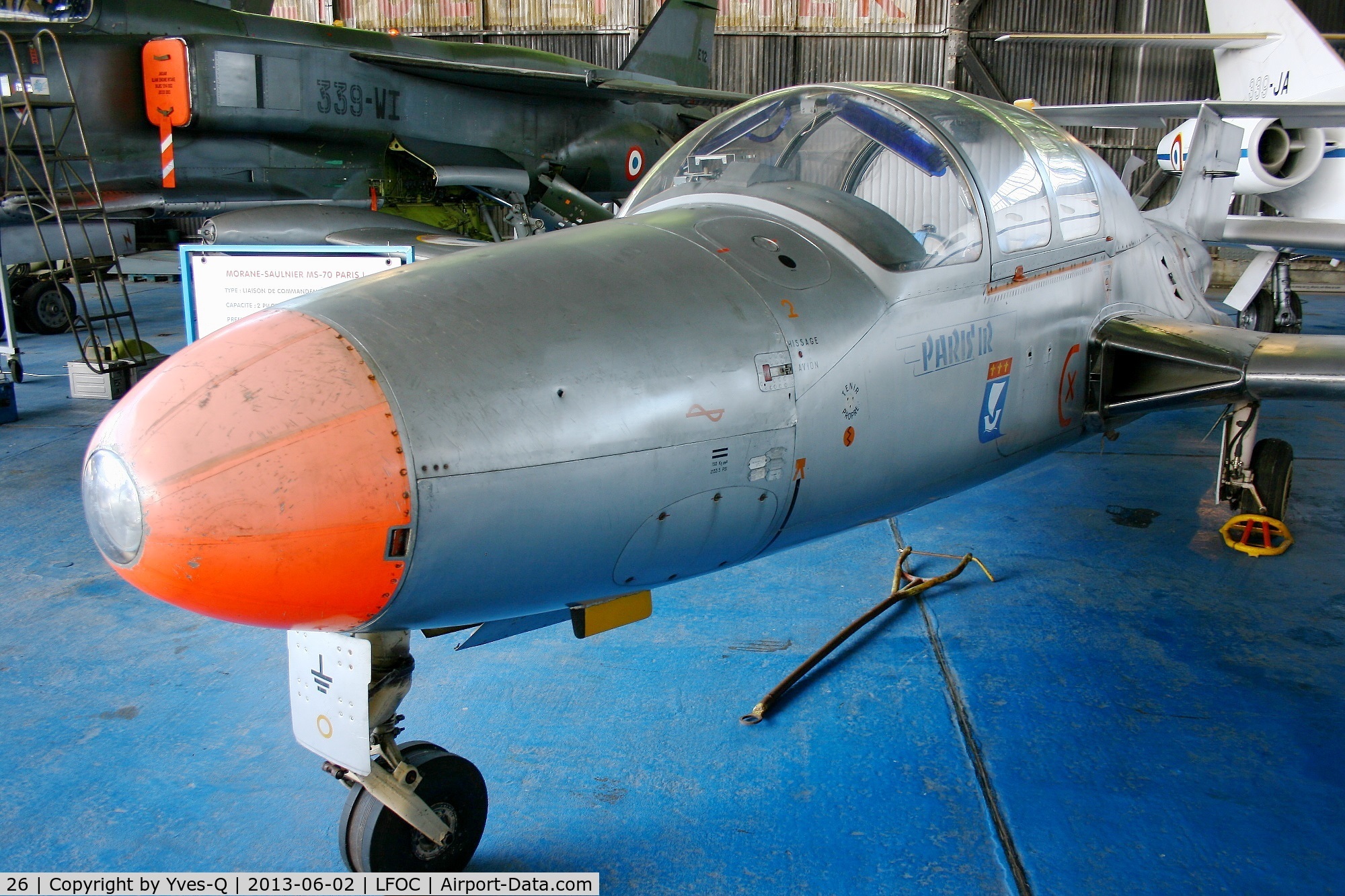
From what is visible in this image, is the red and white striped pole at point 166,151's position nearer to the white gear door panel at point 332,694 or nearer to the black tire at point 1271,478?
the white gear door panel at point 332,694

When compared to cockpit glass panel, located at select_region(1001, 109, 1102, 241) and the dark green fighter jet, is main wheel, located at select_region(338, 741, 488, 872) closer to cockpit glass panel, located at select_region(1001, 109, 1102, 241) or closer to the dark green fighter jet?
cockpit glass panel, located at select_region(1001, 109, 1102, 241)

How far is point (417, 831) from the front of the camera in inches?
98.3

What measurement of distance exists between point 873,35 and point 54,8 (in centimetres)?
1618

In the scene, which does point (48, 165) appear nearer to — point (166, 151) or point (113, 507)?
point (166, 151)

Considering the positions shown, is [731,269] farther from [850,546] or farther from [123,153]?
[123,153]

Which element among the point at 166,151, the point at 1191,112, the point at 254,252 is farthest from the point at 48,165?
the point at 1191,112

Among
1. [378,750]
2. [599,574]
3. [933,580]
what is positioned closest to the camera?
[599,574]

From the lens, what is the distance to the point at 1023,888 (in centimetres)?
249

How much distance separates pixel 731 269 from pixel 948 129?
1452 mm

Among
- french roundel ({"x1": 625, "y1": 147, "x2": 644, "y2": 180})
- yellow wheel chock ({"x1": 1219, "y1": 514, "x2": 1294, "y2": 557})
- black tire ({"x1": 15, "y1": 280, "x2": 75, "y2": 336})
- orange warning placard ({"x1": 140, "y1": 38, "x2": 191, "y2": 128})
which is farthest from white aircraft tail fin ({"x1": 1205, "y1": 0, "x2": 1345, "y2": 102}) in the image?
black tire ({"x1": 15, "y1": 280, "x2": 75, "y2": 336})

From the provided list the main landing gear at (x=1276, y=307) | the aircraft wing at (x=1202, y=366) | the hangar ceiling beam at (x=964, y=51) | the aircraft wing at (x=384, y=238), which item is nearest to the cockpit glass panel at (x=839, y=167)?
Answer: the aircraft wing at (x=1202, y=366)

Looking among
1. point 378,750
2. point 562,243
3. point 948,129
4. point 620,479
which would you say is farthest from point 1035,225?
point 378,750

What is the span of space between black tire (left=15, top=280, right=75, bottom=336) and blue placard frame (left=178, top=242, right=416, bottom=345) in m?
7.94

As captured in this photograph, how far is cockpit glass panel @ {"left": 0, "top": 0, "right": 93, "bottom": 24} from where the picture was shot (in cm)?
877
